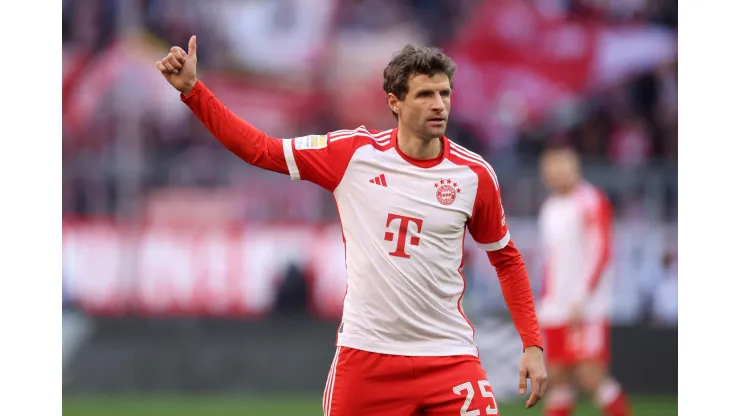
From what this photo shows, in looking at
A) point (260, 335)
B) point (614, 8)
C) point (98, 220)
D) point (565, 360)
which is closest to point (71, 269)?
point (98, 220)

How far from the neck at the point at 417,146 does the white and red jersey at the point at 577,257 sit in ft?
15.4

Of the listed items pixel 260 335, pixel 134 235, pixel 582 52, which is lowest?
pixel 260 335

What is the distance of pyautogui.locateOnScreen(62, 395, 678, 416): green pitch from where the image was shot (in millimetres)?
11078

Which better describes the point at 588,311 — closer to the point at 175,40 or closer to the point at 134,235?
the point at 134,235

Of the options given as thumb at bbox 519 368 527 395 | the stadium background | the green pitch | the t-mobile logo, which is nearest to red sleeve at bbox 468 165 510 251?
the t-mobile logo

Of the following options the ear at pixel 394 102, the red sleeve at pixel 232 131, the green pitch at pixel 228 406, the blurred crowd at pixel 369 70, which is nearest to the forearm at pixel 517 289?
the ear at pixel 394 102

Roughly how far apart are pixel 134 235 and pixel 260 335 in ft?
8.31

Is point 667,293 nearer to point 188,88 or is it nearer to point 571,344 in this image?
point 571,344

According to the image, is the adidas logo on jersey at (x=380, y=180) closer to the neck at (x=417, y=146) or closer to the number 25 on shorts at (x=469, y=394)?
the neck at (x=417, y=146)

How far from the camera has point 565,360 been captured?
9703 mm

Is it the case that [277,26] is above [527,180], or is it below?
above

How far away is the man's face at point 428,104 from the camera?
5.13 metres

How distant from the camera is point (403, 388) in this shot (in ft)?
16.7

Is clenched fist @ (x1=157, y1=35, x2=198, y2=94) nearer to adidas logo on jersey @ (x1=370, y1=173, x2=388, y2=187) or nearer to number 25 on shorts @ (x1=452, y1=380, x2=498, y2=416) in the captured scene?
adidas logo on jersey @ (x1=370, y1=173, x2=388, y2=187)
